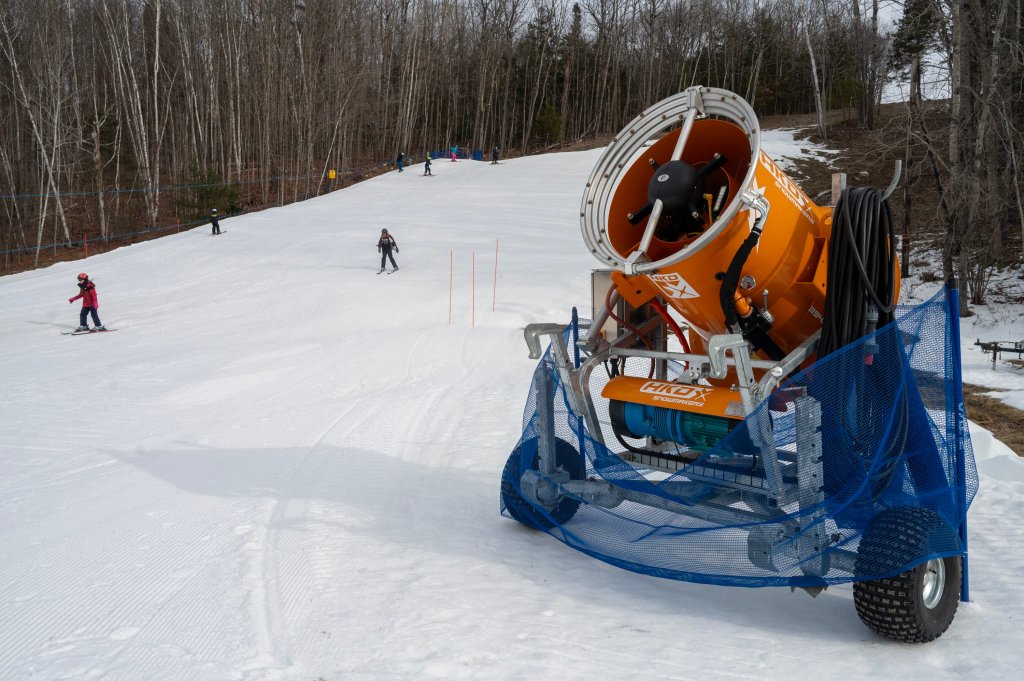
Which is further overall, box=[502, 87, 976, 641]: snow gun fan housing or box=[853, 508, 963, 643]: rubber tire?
box=[502, 87, 976, 641]: snow gun fan housing

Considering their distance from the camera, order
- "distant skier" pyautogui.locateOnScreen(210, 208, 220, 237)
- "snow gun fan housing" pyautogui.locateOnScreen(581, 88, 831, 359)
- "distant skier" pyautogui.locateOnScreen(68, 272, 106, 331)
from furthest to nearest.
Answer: "distant skier" pyautogui.locateOnScreen(210, 208, 220, 237) < "distant skier" pyautogui.locateOnScreen(68, 272, 106, 331) < "snow gun fan housing" pyautogui.locateOnScreen(581, 88, 831, 359)

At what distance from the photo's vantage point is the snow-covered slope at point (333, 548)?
4328mm

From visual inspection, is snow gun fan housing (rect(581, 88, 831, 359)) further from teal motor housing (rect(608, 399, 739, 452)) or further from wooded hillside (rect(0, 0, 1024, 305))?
wooded hillside (rect(0, 0, 1024, 305))

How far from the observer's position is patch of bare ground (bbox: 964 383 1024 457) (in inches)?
364

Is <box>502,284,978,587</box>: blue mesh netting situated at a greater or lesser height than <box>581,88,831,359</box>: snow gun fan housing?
lesser

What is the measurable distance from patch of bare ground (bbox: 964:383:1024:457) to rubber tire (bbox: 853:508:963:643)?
5.03m

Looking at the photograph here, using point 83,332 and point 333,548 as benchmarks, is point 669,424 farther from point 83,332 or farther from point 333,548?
point 83,332

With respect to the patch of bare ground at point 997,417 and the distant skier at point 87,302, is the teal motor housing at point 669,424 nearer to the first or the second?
the patch of bare ground at point 997,417

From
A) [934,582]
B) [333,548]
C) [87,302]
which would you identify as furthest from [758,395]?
[87,302]

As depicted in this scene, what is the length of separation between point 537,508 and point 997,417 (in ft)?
24.9

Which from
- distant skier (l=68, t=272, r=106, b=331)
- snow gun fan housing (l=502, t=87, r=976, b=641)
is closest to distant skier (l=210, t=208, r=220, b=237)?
distant skier (l=68, t=272, r=106, b=331)

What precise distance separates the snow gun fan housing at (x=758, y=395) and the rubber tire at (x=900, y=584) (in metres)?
0.01

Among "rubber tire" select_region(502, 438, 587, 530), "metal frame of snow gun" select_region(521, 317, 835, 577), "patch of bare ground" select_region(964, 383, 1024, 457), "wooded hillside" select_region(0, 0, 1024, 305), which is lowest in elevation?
"patch of bare ground" select_region(964, 383, 1024, 457)

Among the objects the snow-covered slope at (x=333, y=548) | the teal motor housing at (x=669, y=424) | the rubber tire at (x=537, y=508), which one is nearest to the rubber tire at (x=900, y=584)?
the snow-covered slope at (x=333, y=548)
